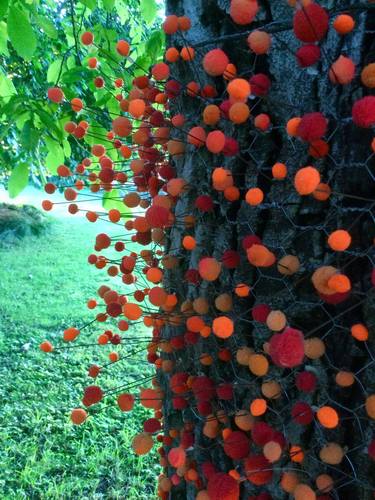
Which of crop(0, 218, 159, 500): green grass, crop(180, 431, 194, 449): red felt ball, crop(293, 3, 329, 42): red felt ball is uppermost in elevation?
crop(293, 3, 329, 42): red felt ball

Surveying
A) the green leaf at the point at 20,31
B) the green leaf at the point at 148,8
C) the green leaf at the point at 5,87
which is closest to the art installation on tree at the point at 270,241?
the green leaf at the point at 20,31

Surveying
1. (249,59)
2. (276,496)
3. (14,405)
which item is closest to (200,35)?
(249,59)

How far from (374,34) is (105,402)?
7.68ft

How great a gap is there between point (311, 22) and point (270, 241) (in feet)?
0.81

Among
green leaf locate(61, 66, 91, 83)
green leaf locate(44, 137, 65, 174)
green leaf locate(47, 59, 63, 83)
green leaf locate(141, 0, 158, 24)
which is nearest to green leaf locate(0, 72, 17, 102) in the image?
green leaf locate(47, 59, 63, 83)

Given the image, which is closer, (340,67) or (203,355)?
(340,67)

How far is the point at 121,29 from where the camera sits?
3.82 meters

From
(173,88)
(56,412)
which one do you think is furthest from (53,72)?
(56,412)

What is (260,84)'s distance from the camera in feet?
A: 1.66

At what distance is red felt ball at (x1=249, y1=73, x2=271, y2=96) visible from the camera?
0.50m

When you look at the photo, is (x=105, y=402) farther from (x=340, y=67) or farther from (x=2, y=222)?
(x=2, y=222)

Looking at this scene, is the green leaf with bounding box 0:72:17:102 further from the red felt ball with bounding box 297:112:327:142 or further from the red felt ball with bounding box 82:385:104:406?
the red felt ball with bounding box 297:112:327:142

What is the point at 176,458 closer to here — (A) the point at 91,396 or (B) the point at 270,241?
(A) the point at 91,396

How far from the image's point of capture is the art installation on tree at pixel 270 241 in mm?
466
